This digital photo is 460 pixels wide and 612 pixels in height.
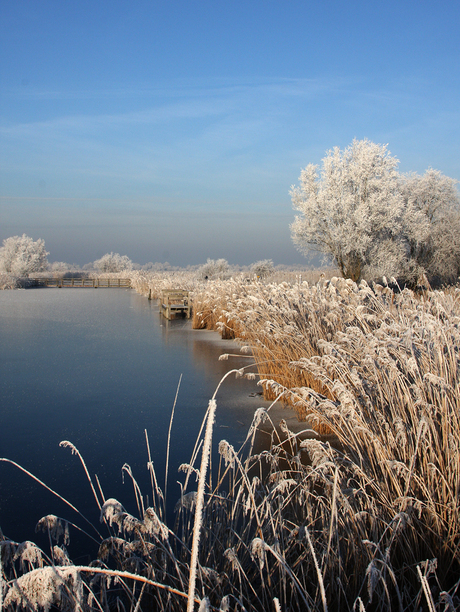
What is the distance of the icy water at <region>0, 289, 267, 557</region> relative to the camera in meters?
3.36

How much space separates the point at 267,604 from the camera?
1.78m

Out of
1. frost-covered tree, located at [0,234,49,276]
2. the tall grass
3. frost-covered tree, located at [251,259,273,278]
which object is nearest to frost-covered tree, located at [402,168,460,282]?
frost-covered tree, located at [251,259,273,278]

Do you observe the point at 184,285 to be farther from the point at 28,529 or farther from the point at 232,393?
the point at 28,529

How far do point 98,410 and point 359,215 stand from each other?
22.6 m

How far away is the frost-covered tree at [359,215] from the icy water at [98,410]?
56.9 feet

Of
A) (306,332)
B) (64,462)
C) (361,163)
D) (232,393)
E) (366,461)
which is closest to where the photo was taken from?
(366,461)

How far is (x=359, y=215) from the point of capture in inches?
1000

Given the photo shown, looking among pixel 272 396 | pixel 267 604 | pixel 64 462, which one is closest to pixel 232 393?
pixel 272 396

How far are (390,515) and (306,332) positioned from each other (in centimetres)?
363

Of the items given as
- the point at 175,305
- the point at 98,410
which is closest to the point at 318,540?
the point at 98,410

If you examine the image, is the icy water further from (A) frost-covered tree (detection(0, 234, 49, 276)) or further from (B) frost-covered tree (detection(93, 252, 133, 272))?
(B) frost-covered tree (detection(93, 252, 133, 272))

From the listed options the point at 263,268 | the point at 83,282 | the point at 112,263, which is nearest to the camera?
the point at 263,268

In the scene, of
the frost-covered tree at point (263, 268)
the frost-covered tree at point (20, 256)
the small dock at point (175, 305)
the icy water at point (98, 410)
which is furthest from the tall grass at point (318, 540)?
the frost-covered tree at point (20, 256)

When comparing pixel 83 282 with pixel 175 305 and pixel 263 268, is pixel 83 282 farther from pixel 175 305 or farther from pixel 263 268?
pixel 175 305
